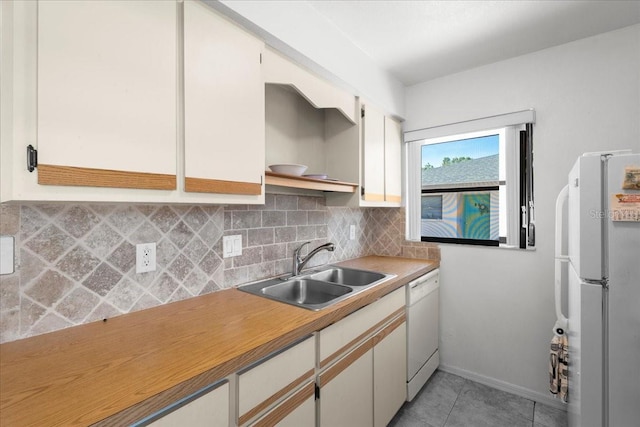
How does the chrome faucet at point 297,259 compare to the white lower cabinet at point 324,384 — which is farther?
the chrome faucet at point 297,259

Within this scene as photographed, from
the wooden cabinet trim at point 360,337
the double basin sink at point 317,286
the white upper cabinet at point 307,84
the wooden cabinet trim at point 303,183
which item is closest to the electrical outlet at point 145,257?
the double basin sink at point 317,286

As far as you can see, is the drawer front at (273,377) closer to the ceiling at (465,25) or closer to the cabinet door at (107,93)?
the cabinet door at (107,93)

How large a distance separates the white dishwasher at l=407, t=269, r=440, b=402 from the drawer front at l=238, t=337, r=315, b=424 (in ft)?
3.53

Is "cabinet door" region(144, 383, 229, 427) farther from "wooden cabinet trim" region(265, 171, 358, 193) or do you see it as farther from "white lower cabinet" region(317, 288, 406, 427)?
"wooden cabinet trim" region(265, 171, 358, 193)

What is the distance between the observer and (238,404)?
0.90 m

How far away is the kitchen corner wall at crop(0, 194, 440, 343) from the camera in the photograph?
0.98 meters

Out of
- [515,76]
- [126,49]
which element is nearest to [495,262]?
[515,76]

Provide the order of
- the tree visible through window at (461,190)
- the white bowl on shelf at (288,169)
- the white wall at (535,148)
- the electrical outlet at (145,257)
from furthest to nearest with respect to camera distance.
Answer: the tree visible through window at (461,190) → the white wall at (535,148) → the white bowl on shelf at (288,169) → the electrical outlet at (145,257)

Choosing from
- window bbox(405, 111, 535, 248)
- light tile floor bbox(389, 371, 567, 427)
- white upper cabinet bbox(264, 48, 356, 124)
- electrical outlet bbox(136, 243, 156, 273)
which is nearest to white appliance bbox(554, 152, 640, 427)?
light tile floor bbox(389, 371, 567, 427)

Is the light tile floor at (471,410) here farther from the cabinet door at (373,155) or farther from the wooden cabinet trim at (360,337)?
the cabinet door at (373,155)

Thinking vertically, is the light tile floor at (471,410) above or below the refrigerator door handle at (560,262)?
below

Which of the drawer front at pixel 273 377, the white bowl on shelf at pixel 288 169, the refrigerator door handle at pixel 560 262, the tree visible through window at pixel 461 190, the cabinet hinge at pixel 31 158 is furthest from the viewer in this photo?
the tree visible through window at pixel 461 190

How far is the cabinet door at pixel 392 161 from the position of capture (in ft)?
7.94

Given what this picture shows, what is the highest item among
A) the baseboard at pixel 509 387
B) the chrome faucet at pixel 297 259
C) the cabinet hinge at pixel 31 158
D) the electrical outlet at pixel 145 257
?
the cabinet hinge at pixel 31 158
